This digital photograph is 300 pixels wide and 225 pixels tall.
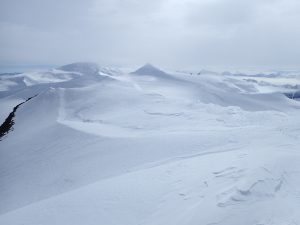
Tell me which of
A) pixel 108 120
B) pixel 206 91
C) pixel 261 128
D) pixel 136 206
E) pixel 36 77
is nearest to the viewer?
pixel 136 206

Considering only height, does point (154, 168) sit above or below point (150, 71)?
below

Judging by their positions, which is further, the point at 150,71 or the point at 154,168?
the point at 150,71

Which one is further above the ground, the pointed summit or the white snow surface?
the pointed summit

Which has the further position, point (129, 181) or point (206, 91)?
point (206, 91)

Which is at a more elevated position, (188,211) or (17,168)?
(188,211)

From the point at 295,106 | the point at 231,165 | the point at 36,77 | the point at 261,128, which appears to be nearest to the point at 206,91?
the point at 295,106

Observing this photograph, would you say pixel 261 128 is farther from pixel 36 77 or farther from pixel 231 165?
pixel 36 77

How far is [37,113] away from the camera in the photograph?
3394 cm

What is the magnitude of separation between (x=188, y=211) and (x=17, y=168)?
1340 cm

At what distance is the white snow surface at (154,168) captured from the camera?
8.27 meters

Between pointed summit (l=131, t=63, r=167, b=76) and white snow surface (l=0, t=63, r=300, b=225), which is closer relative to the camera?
white snow surface (l=0, t=63, r=300, b=225)

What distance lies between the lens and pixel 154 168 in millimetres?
12094

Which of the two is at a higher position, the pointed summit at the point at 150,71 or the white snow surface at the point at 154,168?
the pointed summit at the point at 150,71

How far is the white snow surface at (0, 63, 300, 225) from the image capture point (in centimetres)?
827
